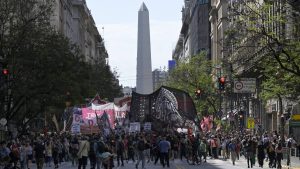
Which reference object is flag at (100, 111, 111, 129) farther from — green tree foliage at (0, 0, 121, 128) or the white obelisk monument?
the white obelisk monument

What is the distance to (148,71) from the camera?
134 meters

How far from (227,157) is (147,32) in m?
78.0

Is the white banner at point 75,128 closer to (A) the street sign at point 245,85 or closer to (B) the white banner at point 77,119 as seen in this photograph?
(B) the white banner at point 77,119

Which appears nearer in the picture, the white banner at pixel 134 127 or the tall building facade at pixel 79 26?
the white banner at pixel 134 127

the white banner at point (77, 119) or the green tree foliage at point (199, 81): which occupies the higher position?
the green tree foliage at point (199, 81)

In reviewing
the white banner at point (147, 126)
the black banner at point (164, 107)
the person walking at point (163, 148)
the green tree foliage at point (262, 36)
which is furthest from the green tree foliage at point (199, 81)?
the green tree foliage at point (262, 36)

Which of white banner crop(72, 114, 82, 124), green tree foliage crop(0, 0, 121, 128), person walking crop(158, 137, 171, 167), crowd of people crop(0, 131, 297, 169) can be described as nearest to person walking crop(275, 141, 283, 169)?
crowd of people crop(0, 131, 297, 169)

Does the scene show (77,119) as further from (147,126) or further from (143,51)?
(143,51)

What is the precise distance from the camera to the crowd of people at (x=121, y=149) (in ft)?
113

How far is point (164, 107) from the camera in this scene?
2143 inches

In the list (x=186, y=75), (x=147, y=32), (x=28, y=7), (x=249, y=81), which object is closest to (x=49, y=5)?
(x=28, y=7)

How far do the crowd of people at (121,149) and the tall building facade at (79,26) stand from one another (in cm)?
5288

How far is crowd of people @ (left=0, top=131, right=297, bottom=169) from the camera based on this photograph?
34.3 meters

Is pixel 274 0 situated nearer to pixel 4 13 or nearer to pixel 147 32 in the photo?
pixel 4 13
